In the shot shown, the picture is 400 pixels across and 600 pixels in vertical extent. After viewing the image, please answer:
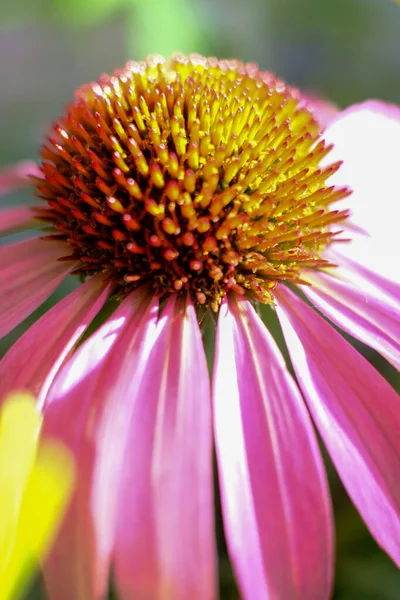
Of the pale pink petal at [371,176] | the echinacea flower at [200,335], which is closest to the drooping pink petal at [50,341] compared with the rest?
the echinacea flower at [200,335]

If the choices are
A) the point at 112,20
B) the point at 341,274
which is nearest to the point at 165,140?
the point at 341,274

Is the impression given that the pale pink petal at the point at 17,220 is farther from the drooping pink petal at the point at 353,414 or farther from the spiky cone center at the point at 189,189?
the drooping pink petal at the point at 353,414

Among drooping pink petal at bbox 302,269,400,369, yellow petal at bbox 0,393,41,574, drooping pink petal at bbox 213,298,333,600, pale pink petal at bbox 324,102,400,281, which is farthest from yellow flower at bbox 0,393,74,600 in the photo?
pale pink petal at bbox 324,102,400,281

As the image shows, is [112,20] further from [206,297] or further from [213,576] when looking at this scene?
[213,576]

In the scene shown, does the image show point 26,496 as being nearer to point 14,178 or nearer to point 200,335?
point 200,335

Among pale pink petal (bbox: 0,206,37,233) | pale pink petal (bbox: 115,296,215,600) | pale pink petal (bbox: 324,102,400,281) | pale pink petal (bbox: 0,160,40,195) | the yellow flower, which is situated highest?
pale pink petal (bbox: 324,102,400,281)

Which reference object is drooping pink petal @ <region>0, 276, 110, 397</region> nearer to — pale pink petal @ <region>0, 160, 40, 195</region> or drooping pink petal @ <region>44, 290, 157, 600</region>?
drooping pink petal @ <region>44, 290, 157, 600</region>

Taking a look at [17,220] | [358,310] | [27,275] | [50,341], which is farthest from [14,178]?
[358,310]
